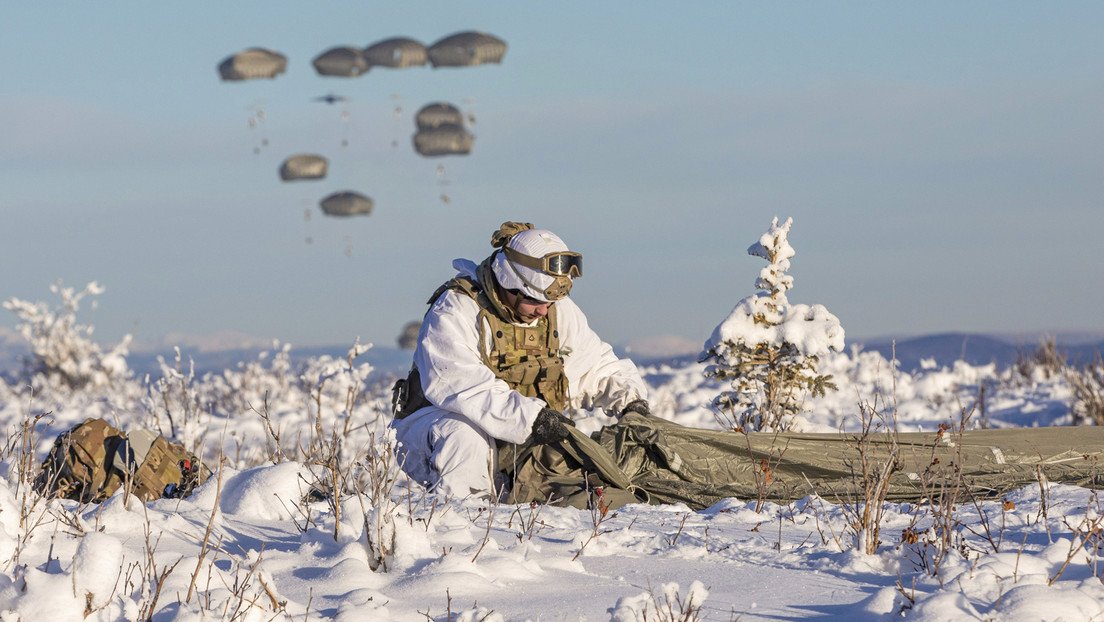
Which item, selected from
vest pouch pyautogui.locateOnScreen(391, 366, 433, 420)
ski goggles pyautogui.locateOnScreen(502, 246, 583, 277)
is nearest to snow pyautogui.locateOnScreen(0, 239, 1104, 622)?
vest pouch pyautogui.locateOnScreen(391, 366, 433, 420)

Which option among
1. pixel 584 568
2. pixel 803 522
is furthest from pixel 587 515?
pixel 584 568

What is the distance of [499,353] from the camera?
671cm

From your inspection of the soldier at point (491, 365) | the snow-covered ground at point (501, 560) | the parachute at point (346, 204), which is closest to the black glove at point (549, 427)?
the soldier at point (491, 365)

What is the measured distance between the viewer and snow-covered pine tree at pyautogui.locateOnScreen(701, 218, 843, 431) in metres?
9.18

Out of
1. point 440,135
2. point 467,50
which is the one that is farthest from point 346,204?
point 467,50

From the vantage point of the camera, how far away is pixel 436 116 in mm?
46906

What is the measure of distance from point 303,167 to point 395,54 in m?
10.4

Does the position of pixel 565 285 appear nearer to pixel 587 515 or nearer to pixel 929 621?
pixel 587 515

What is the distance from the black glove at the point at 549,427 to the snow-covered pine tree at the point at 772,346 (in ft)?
10.1

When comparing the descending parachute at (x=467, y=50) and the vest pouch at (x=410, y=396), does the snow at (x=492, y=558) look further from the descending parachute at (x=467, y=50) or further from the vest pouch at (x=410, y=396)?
the descending parachute at (x=467, y=50)

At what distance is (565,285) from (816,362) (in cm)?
322

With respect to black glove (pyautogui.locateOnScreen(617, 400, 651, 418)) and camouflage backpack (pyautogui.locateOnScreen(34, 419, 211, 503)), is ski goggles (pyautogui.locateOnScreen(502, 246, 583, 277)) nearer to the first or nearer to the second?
black glove (pyautogui.locateOnScreen(617, 400, 651, 418))

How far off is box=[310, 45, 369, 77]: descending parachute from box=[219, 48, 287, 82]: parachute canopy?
1.29 metres

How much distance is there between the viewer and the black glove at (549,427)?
623cm
